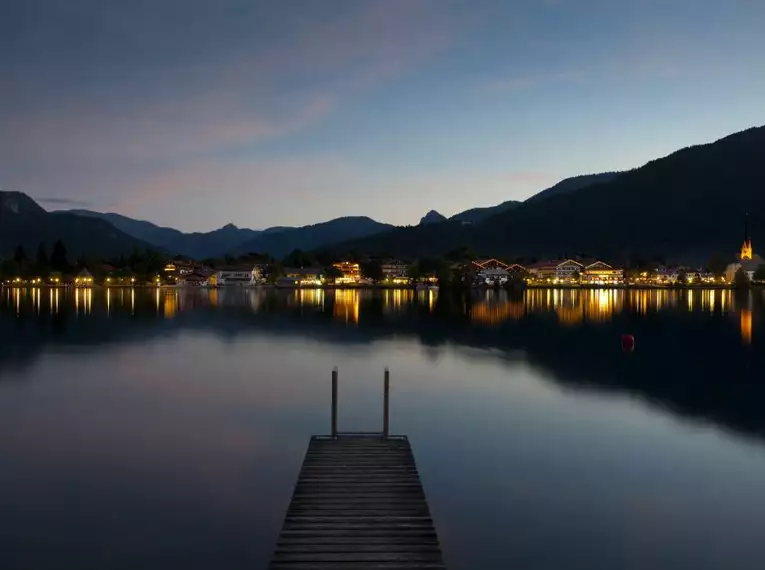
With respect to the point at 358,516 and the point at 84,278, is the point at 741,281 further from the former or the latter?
the point at 84,278

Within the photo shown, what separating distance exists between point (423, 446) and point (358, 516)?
857 cm

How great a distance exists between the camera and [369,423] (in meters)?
22.0

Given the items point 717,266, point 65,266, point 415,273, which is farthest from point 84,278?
point 717,266

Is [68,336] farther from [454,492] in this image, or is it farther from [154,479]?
[454,492]

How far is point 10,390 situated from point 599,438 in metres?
23.6

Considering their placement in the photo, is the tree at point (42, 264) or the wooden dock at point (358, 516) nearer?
the wooden dock at point (358, 516)

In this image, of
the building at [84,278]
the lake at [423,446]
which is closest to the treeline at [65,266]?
the building at [84,278]

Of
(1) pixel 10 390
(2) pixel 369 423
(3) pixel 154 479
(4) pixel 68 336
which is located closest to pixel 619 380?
(2) pixel 369 423

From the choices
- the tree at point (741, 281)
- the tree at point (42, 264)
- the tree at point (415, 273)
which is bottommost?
the tree at point (741, 281)

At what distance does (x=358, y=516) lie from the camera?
11016 mm

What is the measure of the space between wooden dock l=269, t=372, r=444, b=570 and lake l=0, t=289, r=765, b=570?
51.0 inches

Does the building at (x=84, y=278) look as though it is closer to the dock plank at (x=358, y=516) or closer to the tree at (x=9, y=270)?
the tree at (x=9, y=270)

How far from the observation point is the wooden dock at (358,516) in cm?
955

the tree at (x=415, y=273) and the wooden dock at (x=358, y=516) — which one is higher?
the tree at (x=415, y=273)
